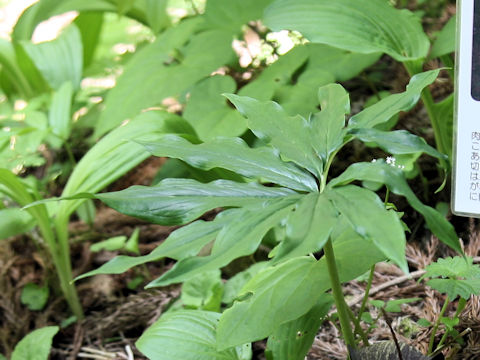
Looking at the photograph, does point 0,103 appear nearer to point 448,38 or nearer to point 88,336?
point 88,336

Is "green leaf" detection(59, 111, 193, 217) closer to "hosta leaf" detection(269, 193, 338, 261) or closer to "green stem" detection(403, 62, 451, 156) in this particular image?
"green stem" detection(403, 62, 451, 156)

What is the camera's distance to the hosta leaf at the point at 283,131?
832 mm

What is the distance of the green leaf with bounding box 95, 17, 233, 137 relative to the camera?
69.2 inches

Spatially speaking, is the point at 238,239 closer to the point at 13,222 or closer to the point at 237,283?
the point at 237,283

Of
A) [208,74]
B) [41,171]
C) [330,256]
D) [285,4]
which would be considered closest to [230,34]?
[208,74]

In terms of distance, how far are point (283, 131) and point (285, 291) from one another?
9.0 inches

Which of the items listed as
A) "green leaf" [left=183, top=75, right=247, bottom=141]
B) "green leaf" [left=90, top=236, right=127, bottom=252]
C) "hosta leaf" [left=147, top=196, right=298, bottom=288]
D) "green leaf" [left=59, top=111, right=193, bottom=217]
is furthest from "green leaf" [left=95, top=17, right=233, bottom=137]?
"hosta leaf" [left=147, top=196, right=298, bottom=288]

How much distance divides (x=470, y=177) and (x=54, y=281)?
113 centimetres

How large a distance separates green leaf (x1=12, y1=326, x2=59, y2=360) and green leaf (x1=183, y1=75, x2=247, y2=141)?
0.60 m

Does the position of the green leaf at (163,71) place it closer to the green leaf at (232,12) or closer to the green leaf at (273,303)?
the green leaf at (232,12)

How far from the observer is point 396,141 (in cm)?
81

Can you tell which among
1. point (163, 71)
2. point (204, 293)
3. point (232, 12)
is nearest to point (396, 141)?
point (204, 293)

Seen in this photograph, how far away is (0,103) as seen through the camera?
2.37 m

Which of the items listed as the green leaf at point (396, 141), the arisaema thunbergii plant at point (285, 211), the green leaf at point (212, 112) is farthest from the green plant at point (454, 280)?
the green leaf at point (212, 112)
